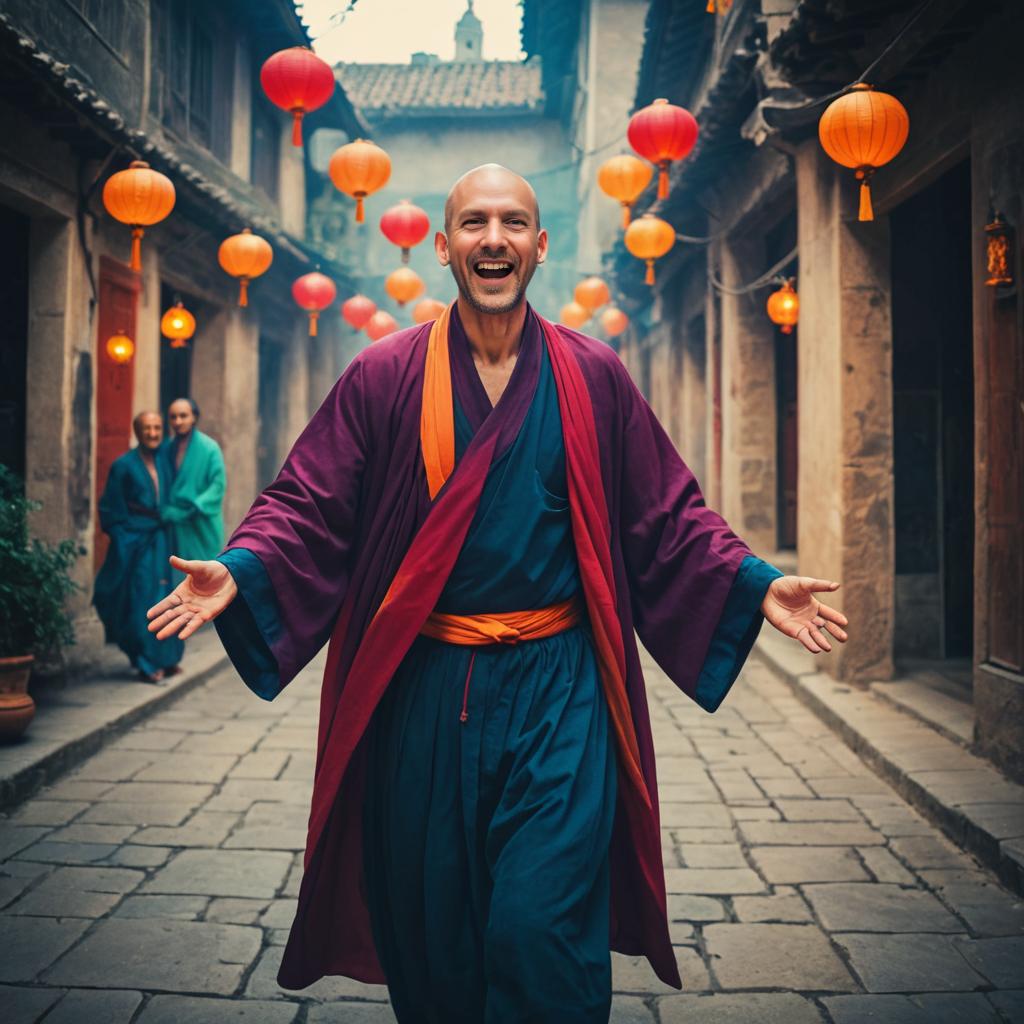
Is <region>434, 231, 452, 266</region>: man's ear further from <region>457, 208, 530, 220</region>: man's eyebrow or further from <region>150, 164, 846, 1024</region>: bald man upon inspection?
<region>457, 208, 530, 220</region>: man's eyebrow

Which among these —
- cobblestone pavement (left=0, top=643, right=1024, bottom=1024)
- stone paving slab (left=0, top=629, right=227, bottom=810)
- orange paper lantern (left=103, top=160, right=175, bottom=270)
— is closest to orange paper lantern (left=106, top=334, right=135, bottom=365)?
orange paper lantern (left=103, top=160, right=175, bottom=270)

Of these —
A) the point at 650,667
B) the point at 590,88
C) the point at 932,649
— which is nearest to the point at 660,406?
the point at 590,88

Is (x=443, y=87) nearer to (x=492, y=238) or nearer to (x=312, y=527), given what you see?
(x=492, y=238)

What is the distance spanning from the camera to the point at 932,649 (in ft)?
26.3

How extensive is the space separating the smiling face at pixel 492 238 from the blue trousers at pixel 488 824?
0.87 meters

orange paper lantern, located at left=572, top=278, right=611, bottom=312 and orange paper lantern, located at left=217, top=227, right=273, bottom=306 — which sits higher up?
orange paper lantern, located at left=572, top=278, right=611, bottom=312

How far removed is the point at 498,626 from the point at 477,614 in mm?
70

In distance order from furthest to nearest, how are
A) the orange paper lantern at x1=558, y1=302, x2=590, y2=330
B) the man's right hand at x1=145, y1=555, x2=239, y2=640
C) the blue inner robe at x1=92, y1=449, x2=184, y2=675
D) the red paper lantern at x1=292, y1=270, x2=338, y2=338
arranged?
the orange paper lantern at x1=558, y1=302, x2=590, y2=330, the red paper lantern at x1=292, y1=270, x2=338, y2=338, the blue inner robe at x1=92, y1=449, x2=184, y2=675, the man's right hand at x1=145, y1=555, x2=239, y2=640

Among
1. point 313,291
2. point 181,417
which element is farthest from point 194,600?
point 313,291

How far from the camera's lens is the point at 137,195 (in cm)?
728

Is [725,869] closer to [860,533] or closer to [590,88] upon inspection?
[860,533]

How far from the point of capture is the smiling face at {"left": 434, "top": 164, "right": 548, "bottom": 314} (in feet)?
8.77

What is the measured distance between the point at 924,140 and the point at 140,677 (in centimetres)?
624

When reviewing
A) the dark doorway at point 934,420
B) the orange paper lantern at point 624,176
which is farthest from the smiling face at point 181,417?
the dark doorway at point 934,420
